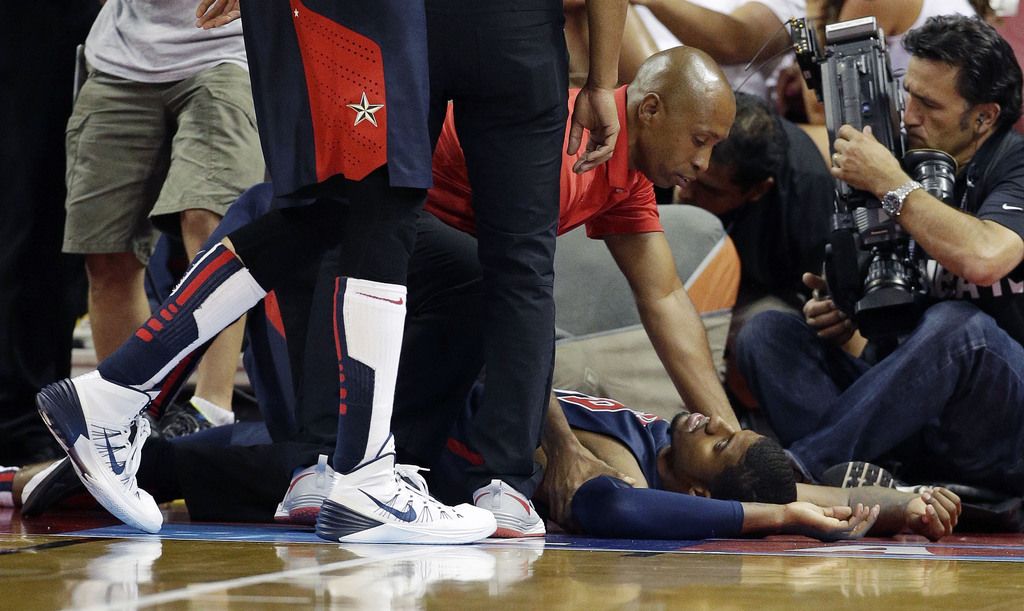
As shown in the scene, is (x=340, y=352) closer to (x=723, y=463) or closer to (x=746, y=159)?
(x=723, y=463)

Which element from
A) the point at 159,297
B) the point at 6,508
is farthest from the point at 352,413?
the point at 159,297

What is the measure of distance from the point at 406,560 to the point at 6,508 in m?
1.33

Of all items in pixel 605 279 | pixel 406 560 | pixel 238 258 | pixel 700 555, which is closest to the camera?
pixel 406 560

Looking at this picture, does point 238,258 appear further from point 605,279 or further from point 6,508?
point 605,279

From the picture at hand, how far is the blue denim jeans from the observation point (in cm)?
270

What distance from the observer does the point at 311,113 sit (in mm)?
1938

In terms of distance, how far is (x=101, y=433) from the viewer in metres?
2.06

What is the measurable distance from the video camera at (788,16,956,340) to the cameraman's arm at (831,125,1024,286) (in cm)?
6

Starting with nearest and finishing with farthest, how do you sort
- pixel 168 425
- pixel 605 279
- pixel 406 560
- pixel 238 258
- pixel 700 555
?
pixel 406 560, pixel 700 555, pixel 238 258, pixel 168 425, pixel 605 279

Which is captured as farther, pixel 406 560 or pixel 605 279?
pixel 605 279

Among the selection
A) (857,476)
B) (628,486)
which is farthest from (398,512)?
(857,476)

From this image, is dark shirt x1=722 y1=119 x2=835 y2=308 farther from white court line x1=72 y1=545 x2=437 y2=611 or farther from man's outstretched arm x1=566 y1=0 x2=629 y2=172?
white court line x1=72 y1=545 x2=437 y2=611

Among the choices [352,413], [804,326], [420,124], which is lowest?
[804,326]

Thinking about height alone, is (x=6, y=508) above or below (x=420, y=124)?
below
